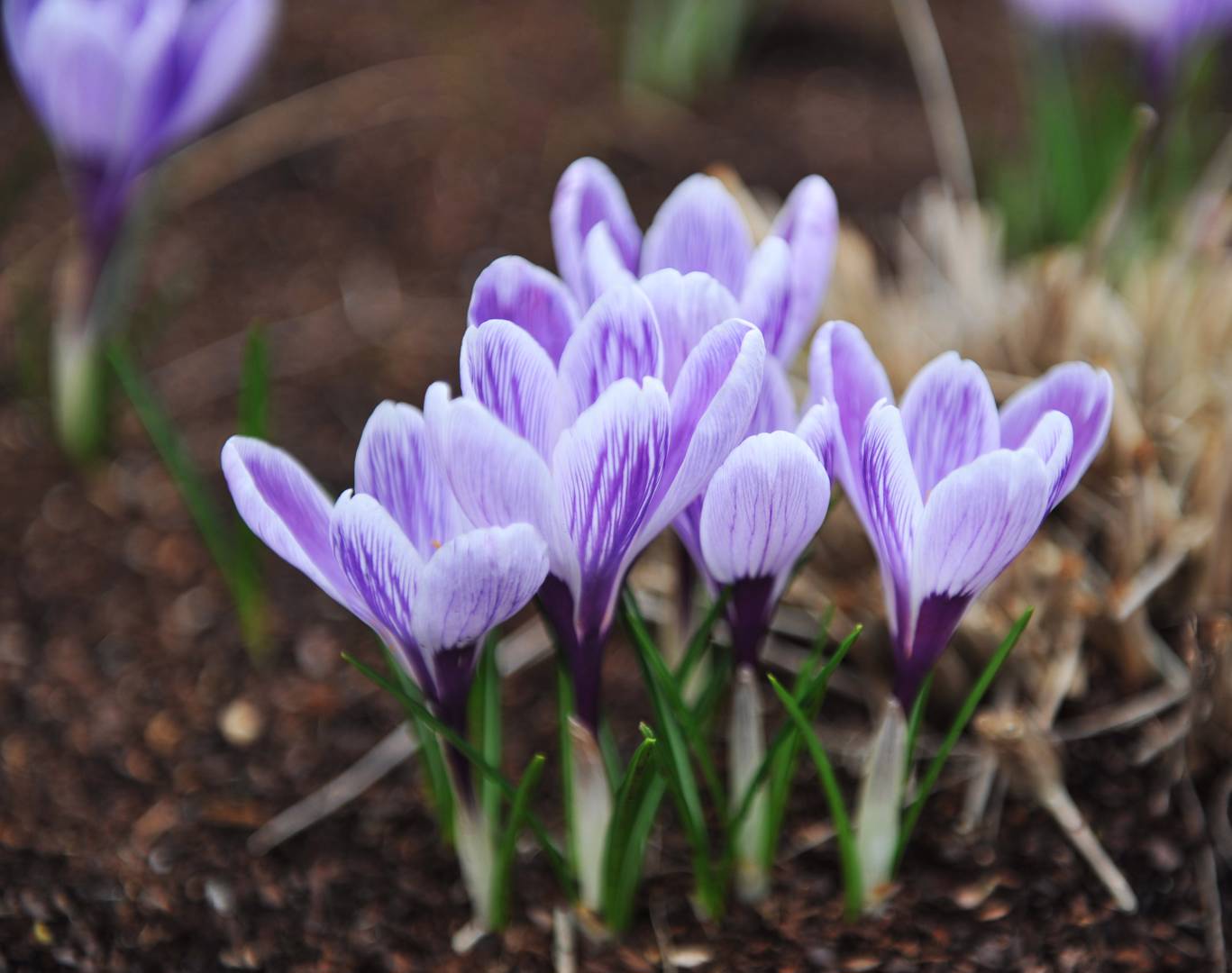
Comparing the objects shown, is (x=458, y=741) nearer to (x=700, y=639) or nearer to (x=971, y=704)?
(x=700, y=639)

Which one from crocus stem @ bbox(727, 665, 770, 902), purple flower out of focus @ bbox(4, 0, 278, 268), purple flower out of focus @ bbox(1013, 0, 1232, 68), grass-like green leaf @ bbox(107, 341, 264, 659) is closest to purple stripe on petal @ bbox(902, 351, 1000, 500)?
crocus stem @ bbox(727, 665, 770, 902)

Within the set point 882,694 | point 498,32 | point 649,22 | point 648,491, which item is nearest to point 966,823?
point 882,694

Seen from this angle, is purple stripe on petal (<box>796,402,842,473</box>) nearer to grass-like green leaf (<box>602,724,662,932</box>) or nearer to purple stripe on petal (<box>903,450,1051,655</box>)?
purple stripe on petal (<box>903,450,1051,655</box>)

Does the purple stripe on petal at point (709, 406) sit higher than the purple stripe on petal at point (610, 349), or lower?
lower

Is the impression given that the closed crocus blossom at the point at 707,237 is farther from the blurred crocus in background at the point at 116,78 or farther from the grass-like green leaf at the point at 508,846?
the blurred crocus in background at the point at 116,78

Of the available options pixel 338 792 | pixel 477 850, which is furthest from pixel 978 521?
pixel 338 792

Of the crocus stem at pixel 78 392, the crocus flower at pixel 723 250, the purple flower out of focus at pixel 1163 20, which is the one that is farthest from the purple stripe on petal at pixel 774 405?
the purple flower out of focus at pixel 1163 20
